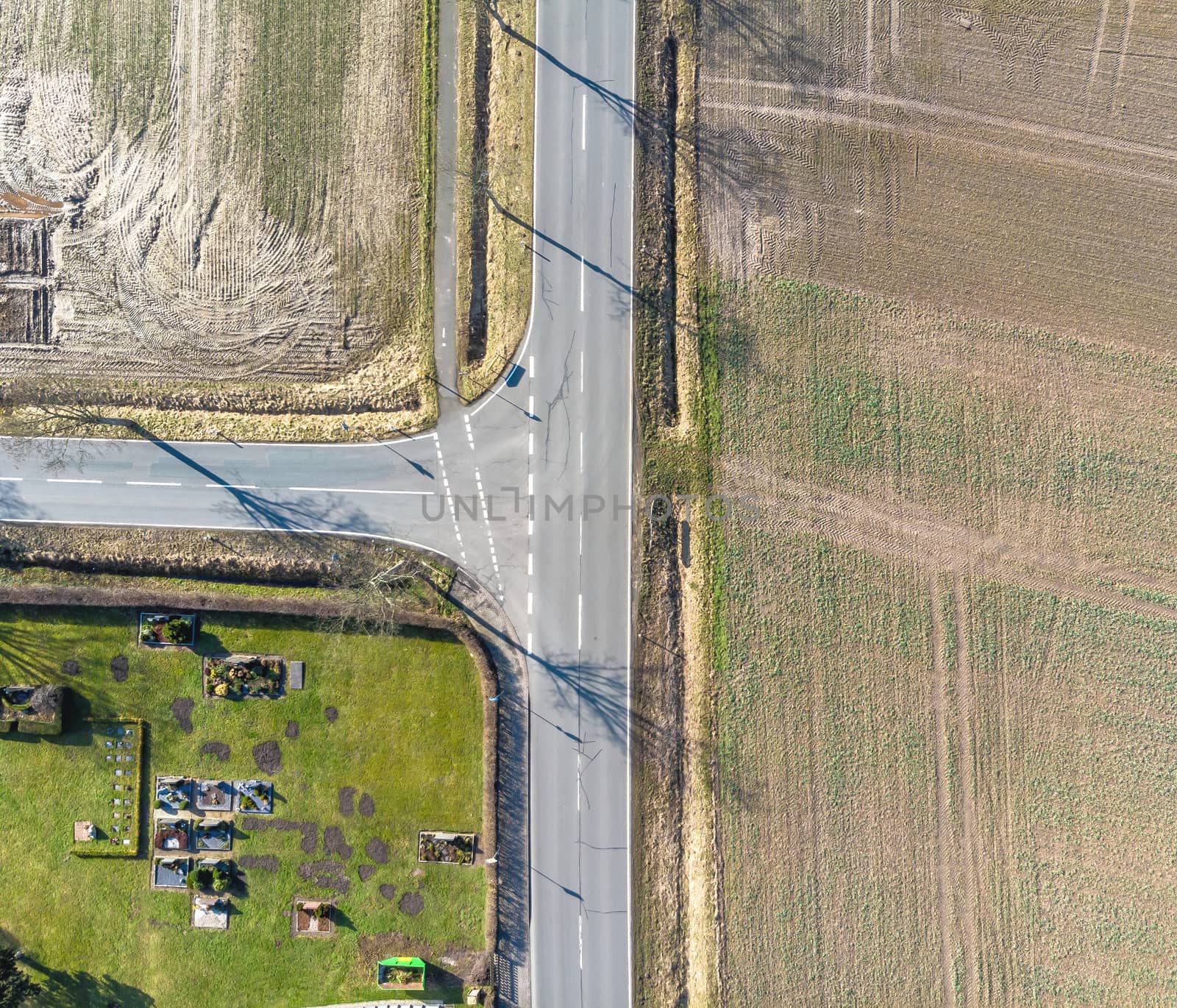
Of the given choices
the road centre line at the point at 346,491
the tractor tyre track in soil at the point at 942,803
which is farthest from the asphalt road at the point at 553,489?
the tractor tyre track in soil at the point at 942,803

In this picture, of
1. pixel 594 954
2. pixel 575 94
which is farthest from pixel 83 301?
pixel 594 954

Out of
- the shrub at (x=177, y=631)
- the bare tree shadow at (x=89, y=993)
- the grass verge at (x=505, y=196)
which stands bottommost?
the bare tree shadow at (x=89, y=993)

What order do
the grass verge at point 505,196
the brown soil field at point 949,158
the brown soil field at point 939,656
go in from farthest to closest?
the brown soil field at point 949,158
the grass verge at point 505,196
the brown soil field at point 939,656

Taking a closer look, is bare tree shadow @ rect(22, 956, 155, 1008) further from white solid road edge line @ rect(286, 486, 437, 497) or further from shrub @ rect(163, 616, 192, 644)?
white solid road edge line @ rect(286, 486, 437, 497)

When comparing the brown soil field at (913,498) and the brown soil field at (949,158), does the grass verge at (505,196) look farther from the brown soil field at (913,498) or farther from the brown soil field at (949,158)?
the brown soil field at (949,158)

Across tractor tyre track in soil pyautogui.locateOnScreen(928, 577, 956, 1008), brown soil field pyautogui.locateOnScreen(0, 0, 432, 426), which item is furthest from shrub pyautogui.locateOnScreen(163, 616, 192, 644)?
tractor tyre track in soil pyautogui.locateOnScreen(928, 577, 956, 1008)
